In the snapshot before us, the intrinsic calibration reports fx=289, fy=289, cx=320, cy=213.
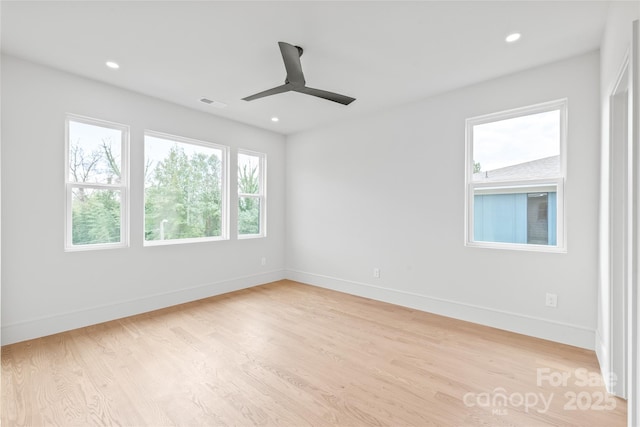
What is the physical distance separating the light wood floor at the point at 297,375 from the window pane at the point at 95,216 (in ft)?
3.29

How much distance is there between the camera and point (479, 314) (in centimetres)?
333

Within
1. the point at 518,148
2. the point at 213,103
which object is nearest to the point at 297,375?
the point at 518,148

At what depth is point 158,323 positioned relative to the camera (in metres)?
3.29

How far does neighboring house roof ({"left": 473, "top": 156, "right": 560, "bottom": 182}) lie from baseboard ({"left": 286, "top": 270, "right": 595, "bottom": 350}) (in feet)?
4.81

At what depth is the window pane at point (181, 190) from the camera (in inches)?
152

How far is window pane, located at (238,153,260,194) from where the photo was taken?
490 centimetres

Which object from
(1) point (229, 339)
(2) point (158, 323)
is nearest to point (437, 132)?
(1) point (229, 339)

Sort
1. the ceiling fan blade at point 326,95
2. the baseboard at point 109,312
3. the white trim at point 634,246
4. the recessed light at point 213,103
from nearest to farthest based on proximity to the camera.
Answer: the white trim at point 634,246 → the ceiling fan blade at point 326,95 → the baseboard at point 109,312 → the recessed light at point 213,103

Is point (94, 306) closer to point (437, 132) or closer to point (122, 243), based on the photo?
point (122, 243)

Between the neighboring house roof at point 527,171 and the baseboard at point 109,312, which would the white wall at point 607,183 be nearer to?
the neighboring house roof at point 527,171

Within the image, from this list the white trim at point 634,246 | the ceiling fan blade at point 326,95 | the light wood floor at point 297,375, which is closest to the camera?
the white trim at point 634,246

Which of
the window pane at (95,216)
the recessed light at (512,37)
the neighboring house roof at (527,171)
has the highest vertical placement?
the recessed light at (512,37)

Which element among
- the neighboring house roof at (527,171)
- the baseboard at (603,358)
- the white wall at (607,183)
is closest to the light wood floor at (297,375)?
the baseboard at (603,358)

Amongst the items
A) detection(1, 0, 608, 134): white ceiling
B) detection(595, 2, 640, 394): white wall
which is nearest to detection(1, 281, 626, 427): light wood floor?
detection(595, 2, 640, 394): white wall
